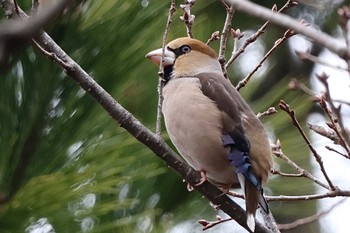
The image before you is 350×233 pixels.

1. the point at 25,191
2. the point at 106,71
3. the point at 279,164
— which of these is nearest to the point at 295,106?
the point at 279,164

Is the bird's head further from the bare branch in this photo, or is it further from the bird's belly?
the bare branch

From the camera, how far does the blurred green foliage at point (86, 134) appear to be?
180 cm

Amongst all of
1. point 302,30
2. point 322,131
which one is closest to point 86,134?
point 322,131

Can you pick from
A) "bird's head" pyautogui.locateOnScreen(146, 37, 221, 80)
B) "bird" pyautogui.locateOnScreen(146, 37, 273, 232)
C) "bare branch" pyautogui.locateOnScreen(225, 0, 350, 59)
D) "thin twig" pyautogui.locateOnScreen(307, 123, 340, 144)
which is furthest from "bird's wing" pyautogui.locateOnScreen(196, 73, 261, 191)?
"bare branch" pyautogui.locateOnScreen(225, 0, 350, 59)

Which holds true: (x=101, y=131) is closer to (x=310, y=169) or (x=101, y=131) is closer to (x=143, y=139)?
(x=143, y=139)

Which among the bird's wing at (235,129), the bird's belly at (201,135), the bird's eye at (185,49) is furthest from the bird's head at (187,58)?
the bird's belly at (201,135)

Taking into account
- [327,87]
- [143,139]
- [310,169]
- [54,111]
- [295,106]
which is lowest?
[310,169]

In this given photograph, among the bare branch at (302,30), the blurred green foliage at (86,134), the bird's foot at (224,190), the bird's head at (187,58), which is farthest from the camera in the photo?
the bird's head at (187,58)

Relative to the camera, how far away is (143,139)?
1.56 meters

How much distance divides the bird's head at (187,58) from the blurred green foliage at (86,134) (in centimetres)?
6

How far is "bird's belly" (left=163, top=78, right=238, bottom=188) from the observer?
71.3 inches

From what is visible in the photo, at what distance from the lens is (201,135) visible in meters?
1.82

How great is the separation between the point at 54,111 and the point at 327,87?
0.95 meters

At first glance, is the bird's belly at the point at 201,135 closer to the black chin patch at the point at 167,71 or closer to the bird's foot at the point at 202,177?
the bird's foot at the point at 202,177
